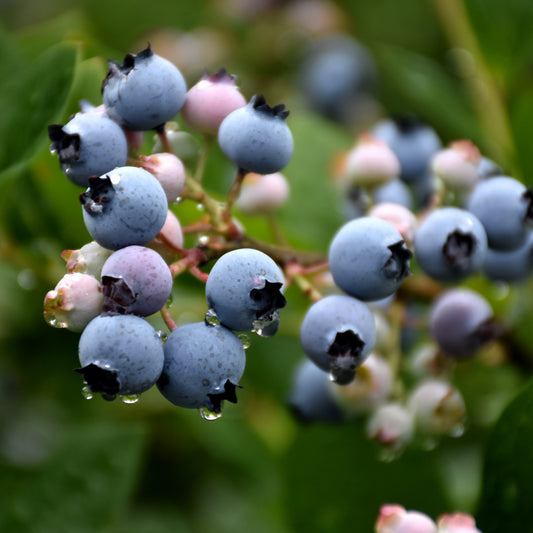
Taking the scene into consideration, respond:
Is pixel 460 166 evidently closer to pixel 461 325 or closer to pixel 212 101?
pixel 461 325

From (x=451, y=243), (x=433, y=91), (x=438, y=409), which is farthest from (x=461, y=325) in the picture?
(x=433, y=91)

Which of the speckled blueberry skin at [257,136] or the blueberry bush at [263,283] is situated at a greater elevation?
the speckled blueberry skin at [257,136]

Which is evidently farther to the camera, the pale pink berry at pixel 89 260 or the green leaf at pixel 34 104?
the green leaf at pixel 34 104

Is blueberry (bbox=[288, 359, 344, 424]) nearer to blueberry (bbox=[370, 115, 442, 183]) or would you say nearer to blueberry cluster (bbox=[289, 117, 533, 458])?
blueberry cluster (bbox=[289, 117, 533, 458])

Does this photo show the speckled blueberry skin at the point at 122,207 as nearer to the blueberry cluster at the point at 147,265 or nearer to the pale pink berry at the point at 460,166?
the blueberry cluster at the point at 147,265

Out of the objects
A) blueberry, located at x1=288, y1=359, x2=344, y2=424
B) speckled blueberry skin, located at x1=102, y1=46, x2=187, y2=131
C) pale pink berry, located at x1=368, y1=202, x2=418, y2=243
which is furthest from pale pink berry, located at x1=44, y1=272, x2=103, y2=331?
blueberry, located at x1=288, y1=359, x2=344, y2=424

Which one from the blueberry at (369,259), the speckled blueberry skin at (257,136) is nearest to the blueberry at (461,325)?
the blueberry at (369,259)

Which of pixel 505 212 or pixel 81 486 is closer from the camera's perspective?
pixel 505 212

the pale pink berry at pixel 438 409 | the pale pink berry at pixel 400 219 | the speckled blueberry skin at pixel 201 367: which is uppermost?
the pale pink berry at pixel 400 219
